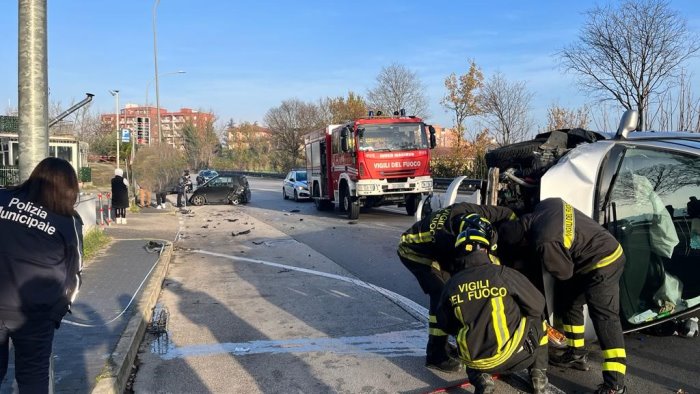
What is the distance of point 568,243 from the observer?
3.63 meters

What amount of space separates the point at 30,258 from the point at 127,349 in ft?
6.87

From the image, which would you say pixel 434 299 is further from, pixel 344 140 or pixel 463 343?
pixel 344 140

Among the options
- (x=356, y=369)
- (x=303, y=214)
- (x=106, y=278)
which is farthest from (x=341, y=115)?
(x=356, y=369)

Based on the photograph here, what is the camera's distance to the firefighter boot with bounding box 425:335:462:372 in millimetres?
4332

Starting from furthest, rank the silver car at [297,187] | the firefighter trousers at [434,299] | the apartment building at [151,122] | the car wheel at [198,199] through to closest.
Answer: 1. the apartment building at [151,122]
2. the silver car at [297,187]
3. the car wheel at [198,199]
4. the firefighter trousers at [434,299]

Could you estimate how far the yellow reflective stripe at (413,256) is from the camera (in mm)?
4359

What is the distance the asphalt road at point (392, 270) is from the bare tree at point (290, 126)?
42.5 m

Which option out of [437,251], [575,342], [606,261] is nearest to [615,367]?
[575,342]

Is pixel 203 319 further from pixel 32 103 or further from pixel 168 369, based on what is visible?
pixel 32 103

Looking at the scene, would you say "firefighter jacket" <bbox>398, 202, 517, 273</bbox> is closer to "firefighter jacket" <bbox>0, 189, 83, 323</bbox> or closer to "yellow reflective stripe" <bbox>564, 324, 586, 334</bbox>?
"yellow reflective stripe" <bbox>564, 324, 586, 334</bbox>

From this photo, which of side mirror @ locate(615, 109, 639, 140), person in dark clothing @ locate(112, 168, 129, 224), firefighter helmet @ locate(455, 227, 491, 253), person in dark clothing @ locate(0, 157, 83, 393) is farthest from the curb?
person in dark clothing @ locate(112, 168, 129, 224)

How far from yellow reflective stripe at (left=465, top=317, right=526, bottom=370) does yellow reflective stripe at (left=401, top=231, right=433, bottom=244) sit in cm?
101

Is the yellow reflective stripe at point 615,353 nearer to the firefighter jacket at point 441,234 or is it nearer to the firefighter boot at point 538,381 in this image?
the firefighter boot at point 538,381

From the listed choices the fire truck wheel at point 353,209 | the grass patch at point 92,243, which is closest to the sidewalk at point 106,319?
the grass patch at point 92,243
